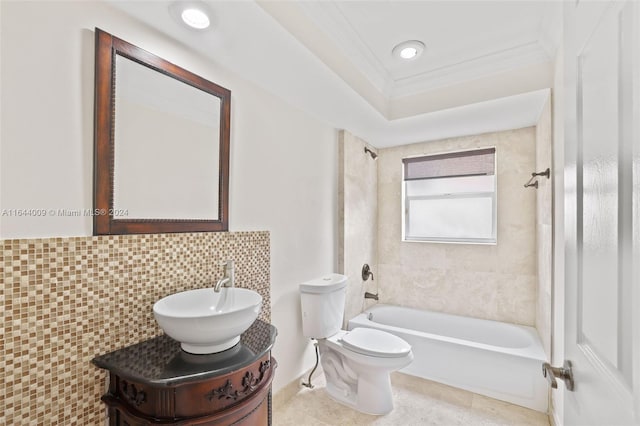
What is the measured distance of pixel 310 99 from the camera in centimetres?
228

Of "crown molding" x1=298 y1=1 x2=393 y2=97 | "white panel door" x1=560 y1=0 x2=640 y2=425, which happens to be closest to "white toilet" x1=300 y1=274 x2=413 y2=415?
"white panel door" x1=560 y1=0 x2=640 y2=425

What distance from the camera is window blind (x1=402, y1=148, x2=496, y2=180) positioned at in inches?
123

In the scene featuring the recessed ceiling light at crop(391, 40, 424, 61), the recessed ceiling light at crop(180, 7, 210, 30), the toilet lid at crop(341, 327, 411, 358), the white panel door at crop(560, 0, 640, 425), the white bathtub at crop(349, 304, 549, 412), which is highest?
the recessed ceiling light at crop(391, 40, 424, 61)

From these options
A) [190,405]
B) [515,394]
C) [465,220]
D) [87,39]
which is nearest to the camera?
[190,405]

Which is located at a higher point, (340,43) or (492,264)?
(340,43)

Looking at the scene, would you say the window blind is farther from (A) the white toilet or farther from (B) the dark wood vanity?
(B) the dark wood vanity

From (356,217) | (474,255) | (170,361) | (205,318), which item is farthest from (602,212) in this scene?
(474,255)

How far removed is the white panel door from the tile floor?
150 cm

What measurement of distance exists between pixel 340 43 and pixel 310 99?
45 cm

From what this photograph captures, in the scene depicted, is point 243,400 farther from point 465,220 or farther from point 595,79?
point 465,220

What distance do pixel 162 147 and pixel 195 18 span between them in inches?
24.3

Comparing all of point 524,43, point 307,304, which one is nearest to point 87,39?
point 307,304

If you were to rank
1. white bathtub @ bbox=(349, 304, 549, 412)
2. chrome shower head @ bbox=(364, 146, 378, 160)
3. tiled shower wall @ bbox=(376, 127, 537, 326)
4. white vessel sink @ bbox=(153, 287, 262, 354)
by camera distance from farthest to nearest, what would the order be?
chrome shower head @ bbox=(364, 146, 378, 160)
tiled shower wall @ bbox=(376, 127, 537, 326)
white bathtub @ bbox=(349, 304, 549, 412)
white vessel sink @ bbox=(153, 287, 262, 354)

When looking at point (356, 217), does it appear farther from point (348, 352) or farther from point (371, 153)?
point (348, 352)
